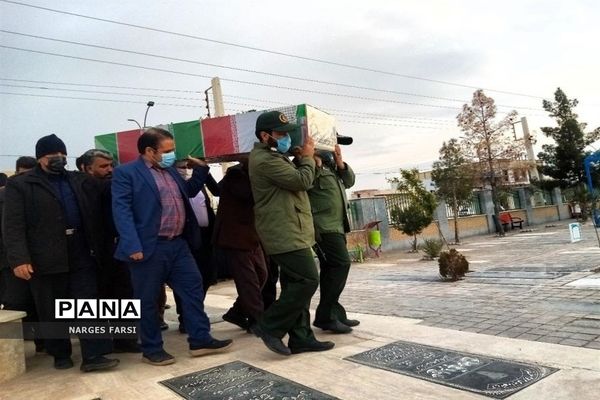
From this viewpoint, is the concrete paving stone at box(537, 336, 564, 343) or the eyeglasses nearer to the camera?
the concrete paving stone at box(537, 336, 564, 343)

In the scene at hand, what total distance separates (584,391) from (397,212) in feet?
44.6

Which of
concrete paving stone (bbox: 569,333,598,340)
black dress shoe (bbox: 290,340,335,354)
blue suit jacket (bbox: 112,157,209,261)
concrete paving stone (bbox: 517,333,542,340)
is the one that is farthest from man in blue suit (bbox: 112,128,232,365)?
concrete paving stone (bbox: 569,333,598,340)

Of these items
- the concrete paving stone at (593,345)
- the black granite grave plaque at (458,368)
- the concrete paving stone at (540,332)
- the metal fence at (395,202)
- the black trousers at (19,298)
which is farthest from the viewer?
the metal fence at (395,202)

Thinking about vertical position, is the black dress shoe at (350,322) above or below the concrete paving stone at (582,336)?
above

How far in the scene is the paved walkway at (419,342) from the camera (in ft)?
8.91

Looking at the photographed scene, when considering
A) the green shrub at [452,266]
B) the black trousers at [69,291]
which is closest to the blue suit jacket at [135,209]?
the black trousers at [69,291]

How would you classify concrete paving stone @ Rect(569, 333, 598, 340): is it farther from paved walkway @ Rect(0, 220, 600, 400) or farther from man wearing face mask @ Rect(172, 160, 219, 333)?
man wearing face mask @ Rect(172, 160, 219, 333)

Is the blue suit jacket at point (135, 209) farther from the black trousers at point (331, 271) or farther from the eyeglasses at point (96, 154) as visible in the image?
the black trousers at point (331, 271)

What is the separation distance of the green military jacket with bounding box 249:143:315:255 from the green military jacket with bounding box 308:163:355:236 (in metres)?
0.50

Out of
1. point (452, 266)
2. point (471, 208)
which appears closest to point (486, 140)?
point (471, 208)

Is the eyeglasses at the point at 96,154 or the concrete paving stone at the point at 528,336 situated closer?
the concrete paving stone at the point at 528,336

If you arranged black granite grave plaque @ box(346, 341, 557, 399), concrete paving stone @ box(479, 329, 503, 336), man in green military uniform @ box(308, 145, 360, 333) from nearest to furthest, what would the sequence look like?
1. black granite grave plaque @ box(346, 341, 557, 399)
2. concrete paving stone @ box(479, 329, 503, 336)
3. man in green military uniform @ box(308, 145, 360, 333)

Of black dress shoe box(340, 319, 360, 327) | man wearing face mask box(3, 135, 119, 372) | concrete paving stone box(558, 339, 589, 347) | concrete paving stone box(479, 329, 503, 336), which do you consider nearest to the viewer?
concrete paving stone box(558, 339, 589, 347)

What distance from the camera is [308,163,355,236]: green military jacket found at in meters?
4.11
